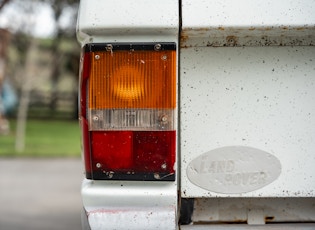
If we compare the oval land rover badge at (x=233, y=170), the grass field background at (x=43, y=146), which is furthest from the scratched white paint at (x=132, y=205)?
the grass field background at (x=43, y=146)

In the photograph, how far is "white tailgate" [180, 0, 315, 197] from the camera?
1946 millimetres

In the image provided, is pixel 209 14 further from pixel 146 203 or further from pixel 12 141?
pixel 12 141

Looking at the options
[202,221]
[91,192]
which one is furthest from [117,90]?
[202,221]

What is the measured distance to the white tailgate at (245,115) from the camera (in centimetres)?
195

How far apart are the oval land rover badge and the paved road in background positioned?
410 cm

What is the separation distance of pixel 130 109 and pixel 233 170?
0.38 meters

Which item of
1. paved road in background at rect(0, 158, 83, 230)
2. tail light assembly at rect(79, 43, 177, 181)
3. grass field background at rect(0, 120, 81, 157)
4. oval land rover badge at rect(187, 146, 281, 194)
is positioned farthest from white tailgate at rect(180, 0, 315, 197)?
grass field background at rect(0, 120, 81, 157)

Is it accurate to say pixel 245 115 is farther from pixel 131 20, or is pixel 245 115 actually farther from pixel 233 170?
pixel 131 20

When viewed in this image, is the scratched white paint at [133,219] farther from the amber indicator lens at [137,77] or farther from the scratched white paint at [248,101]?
the amber indicator lens at [137,77]

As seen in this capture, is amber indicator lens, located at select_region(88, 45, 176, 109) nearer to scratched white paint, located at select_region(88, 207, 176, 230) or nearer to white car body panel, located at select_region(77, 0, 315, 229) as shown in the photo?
white car body panel, located at select_region(77, 0, 315, 229)

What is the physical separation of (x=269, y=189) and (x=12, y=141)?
572 inches

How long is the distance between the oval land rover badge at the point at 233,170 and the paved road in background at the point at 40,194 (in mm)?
4103

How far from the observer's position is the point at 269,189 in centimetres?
195

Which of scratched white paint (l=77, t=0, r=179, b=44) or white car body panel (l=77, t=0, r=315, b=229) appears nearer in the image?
scratched white paint (l=77, t=0, r=179, b=44)
